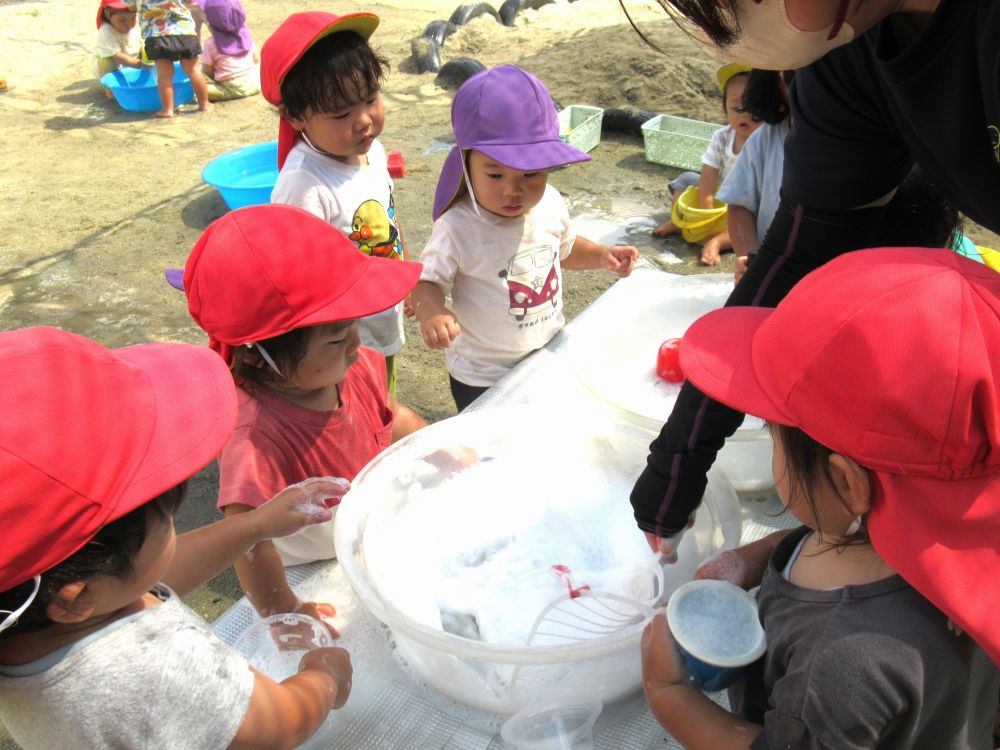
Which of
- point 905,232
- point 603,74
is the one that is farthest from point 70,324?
point 603,74

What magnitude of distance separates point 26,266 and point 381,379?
321 centimetres

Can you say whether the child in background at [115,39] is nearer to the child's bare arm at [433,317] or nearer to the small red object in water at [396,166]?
the small red object in water at [396,166]

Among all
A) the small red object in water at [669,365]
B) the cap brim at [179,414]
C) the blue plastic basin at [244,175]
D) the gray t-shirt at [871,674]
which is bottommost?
the blue plastic basin at [244,175]

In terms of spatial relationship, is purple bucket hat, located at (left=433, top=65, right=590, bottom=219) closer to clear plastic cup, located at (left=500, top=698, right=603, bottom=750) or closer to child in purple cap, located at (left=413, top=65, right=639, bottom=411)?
child in purple cap, located at (left=413, top=65, right=639, bottom=411)

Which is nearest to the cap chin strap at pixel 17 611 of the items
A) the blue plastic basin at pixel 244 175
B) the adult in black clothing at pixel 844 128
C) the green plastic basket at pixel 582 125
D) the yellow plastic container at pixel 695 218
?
the adult in black clothing at pixel 844 128

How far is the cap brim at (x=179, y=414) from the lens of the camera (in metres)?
0.80

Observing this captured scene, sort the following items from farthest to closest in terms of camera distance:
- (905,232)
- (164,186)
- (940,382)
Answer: (164,186)
(905,232)
(940,382)

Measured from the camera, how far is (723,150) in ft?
11.5

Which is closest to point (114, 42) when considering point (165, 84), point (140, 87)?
point (140, 87)

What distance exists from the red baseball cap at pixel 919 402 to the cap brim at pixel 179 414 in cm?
62

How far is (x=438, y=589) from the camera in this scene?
1170 millimetres

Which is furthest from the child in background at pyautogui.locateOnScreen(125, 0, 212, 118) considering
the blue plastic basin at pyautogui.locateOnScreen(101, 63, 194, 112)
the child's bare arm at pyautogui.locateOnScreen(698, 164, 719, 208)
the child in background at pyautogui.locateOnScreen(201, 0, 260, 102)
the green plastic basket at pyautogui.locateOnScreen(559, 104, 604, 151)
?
the child's bare arm at pyautogui.locateOnScreen(698, 164, 719, 208)

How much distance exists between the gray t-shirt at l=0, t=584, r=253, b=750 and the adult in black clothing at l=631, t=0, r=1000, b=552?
609mm

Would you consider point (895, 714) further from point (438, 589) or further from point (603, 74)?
point (603, 74)
